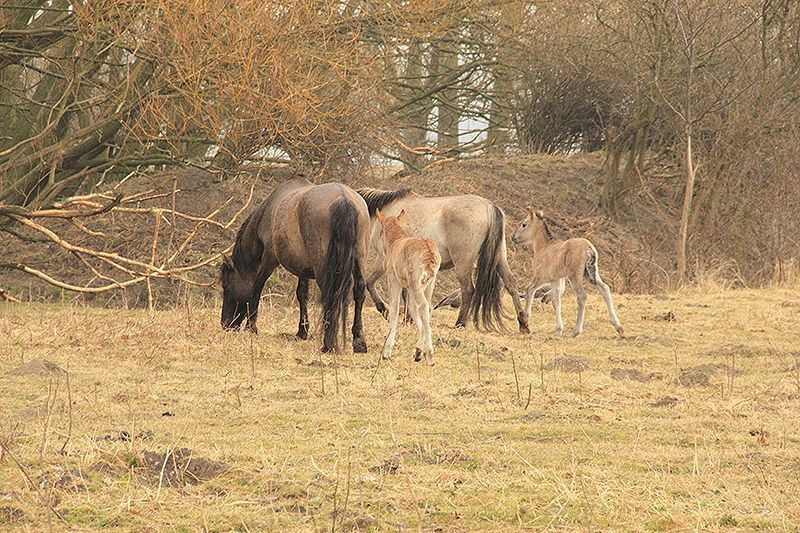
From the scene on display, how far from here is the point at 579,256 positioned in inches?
540

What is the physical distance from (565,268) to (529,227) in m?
1.93

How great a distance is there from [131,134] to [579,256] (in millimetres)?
5913

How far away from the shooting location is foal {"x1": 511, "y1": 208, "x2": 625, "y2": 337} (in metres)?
13.7

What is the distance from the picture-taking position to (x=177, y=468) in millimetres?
6172


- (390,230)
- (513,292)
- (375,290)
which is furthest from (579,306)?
(390,230)

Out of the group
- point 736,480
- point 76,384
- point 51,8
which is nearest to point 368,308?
point 51,8

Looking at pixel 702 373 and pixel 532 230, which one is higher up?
pixel 532 230

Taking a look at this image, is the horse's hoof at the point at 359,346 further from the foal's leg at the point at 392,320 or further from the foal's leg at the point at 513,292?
the foal's leg at the point at 513,292

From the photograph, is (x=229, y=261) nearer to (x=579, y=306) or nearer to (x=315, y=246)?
(x=315, y=246)

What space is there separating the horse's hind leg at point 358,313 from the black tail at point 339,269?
0.11 metres

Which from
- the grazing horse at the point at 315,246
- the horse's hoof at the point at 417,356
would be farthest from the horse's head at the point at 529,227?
the horse's hoof at the point at 417,356

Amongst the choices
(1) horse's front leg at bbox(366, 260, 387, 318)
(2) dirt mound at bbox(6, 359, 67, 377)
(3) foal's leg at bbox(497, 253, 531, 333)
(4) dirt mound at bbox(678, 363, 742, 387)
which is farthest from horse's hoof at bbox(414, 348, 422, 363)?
(3) foal's leg at bbox(497, 253, 531, 333)

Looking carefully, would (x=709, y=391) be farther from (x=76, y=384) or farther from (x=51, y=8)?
(x=51, y=8)

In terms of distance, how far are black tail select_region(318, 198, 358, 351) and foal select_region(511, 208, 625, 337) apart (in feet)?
11.2
